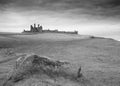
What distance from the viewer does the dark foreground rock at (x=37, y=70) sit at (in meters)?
5.77

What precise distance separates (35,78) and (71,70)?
229 centimetres

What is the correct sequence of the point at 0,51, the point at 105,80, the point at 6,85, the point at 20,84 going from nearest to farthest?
the point at 20,84 < the point at 6,85 < the point at 105,80 < the point at 0,51

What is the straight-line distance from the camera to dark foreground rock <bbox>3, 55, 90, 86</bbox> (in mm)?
5770

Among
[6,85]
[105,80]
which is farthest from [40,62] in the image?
[105,80]

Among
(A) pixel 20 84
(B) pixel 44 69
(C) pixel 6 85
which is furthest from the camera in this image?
(B) pixel 44 69

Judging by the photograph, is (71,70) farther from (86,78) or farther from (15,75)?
(15,75)

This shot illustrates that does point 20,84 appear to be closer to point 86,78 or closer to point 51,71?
point 51,71

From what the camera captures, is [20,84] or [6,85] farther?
[6,85]

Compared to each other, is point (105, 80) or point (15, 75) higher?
point (15, 75)

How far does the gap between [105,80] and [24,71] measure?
4.21 meters

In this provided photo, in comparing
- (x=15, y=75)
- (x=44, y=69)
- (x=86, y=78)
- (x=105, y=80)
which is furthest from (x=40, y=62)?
(x=105, y=80)

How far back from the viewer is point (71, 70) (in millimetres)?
7109

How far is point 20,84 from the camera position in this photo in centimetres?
535

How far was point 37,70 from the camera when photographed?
19.7 ft
